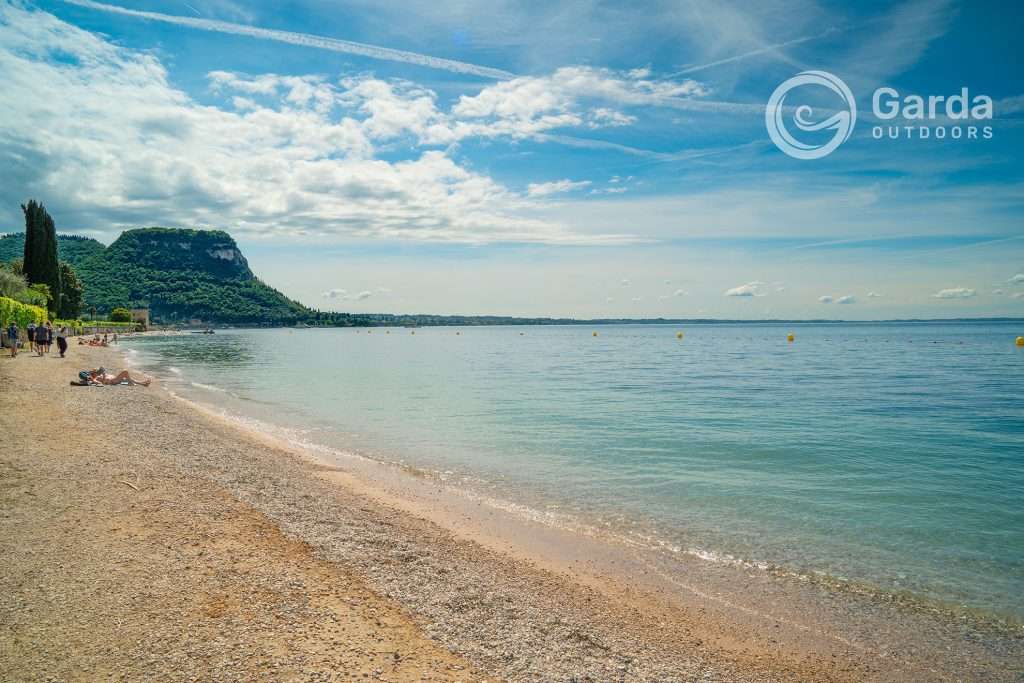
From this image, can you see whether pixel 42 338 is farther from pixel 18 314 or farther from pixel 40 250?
pixel 40 250

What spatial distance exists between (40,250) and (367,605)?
91.0m

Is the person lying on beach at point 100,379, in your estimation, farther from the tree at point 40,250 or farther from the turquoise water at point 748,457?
the tree at point 40,250

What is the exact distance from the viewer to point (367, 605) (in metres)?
5.91

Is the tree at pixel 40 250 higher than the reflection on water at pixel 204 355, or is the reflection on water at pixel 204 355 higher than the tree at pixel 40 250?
the tree at pixel 40 250

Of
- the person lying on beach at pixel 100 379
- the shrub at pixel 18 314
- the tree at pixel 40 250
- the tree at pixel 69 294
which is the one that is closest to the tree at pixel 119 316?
the tree at pixel 69 294

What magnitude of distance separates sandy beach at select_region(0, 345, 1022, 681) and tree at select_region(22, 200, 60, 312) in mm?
82048

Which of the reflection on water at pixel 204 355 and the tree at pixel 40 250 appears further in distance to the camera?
the tree at pixel 40 250

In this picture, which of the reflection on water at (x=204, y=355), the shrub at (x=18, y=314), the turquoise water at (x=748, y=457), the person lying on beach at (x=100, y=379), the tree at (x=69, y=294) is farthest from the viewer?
the tree at (x=69, y=294)

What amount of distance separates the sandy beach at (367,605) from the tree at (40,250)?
269 feet

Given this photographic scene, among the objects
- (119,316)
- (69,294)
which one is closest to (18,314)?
(69,294)

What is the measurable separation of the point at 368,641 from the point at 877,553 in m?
7.82

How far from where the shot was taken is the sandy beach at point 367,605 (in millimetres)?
4910

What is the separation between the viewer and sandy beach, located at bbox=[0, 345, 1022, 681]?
4910 millimetres

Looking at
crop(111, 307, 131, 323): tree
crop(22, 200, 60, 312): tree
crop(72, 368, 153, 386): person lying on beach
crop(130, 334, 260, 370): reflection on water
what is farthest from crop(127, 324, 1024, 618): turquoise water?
crop(111, 307, 131, 323): tree
